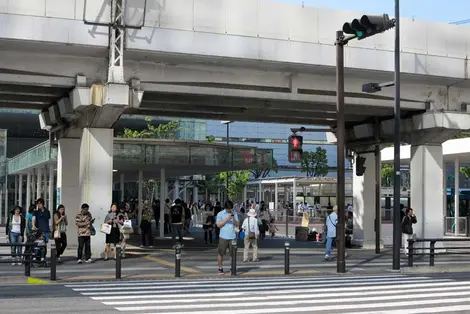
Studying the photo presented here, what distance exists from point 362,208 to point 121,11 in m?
15.0

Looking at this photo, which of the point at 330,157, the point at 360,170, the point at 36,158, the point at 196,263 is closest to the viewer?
the point at 196,263

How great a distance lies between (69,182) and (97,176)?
15.8 feet

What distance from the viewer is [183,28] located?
65.9 feet

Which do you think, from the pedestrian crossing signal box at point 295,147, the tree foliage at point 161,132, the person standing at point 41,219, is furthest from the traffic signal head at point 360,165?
the tree foliage at point 161,132

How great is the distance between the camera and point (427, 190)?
83.0 ft

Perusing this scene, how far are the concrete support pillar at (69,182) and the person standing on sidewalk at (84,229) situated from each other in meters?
5.47

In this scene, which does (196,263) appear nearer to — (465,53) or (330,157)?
(465,53)

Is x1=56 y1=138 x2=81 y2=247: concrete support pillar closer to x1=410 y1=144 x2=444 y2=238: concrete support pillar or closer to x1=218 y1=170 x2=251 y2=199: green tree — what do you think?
x1=410 y1=144 x2=444 y2=238: concrete support pillar

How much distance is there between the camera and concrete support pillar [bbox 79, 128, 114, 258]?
21.5 metres

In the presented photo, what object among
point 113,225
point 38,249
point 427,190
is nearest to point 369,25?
point 113,225

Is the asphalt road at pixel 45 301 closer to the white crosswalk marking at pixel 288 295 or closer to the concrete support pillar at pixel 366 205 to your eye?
the white crosswalk marking at pixel 288 295

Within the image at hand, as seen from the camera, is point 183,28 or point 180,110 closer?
point 183,28

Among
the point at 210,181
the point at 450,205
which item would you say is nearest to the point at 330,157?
the point at 210,181

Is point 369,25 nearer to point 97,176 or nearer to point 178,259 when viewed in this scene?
point 178,259
